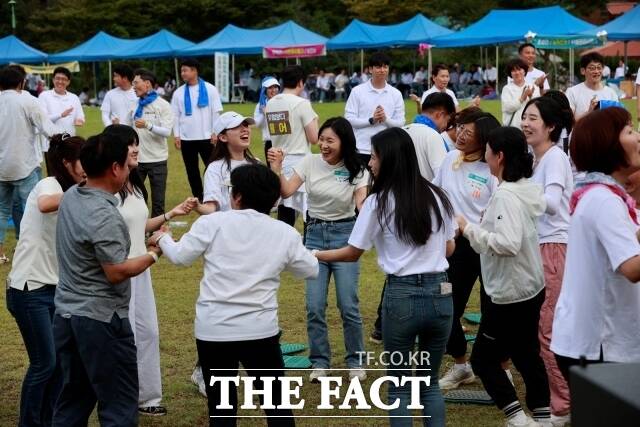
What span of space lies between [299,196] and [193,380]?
203 cm

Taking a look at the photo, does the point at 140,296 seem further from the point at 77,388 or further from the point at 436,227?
the point at 436,227

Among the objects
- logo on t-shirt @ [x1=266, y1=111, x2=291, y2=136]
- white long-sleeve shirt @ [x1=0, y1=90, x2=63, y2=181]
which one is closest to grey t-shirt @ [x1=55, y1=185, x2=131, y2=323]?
logo on t-shirt @ [x1=266, y1=111, x2=291, y2=136]

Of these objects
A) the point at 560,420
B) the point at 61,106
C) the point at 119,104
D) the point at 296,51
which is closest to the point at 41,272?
the point at 560,420

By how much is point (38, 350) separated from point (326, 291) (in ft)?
6.85

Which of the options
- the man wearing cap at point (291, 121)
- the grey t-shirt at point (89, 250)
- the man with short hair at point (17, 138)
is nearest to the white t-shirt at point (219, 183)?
the grey t-shirt at point (89, 250)

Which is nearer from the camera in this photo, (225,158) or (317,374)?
(225,158)

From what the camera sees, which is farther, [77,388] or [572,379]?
[77,388]

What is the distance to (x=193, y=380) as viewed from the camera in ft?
21.8

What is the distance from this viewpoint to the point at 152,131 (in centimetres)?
1154

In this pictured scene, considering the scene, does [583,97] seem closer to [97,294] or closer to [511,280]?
[511,280]

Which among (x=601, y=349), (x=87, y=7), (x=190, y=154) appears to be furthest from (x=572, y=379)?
(x=87, y=7)

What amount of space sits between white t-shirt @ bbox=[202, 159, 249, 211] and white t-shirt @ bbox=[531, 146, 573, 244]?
1861 millimetres

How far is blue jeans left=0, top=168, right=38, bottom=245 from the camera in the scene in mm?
10352

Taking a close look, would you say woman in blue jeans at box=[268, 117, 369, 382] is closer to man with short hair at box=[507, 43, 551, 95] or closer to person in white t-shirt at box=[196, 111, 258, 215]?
person in white t-shirt at box=[196, 111, 258, 215]
